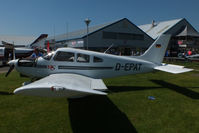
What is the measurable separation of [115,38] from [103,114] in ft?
114

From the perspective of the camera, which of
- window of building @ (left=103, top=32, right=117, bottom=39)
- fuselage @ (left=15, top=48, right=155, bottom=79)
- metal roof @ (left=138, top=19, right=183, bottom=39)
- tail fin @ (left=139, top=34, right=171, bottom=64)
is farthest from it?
metal roof @ (left=138, top=19, right=183, bottom=39)

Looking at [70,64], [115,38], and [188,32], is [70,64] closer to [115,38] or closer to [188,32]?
[115,38]

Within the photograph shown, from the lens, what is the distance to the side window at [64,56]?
6.69 m

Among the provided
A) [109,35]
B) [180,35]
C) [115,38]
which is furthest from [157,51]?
[180,35]

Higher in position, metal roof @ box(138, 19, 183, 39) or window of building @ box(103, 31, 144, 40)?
metal roof @ box(138, 19, 183, 39)

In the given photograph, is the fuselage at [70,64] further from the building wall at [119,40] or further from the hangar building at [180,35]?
the hangar building at [180,35]

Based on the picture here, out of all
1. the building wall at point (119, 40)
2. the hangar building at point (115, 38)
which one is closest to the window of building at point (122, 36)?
the hangar building at point (115, 38)

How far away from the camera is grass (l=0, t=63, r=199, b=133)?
13.7ft

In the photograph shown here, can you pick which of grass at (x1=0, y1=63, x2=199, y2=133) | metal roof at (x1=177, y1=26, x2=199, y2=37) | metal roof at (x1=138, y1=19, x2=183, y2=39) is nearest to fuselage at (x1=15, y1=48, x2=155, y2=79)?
grass at (x1=0, y1=63, x2=199, y2=133)

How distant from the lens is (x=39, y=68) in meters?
6.76

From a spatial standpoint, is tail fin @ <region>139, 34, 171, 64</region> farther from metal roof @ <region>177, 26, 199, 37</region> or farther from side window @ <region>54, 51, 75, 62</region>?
metal roof @ <region>177, 26, 199, 37</region>

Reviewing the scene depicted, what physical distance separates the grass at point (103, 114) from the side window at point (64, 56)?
179 cm

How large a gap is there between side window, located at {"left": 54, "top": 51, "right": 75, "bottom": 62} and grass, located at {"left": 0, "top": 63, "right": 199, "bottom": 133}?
1.79 m

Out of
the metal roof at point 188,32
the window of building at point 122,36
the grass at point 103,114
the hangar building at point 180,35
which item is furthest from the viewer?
the metal roof at point 188,32
